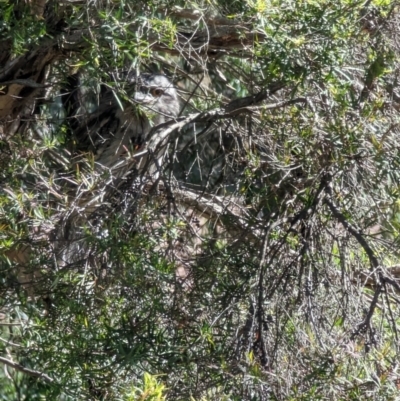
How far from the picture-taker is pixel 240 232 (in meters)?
2.27

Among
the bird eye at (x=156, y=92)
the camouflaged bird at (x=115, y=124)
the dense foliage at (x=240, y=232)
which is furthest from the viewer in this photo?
the camouflaged bird at (x=115, y=124)

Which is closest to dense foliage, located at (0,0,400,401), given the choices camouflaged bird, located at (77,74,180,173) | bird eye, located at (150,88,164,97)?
bird eye, located at (150,88,164,97)

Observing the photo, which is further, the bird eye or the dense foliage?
the bird eye

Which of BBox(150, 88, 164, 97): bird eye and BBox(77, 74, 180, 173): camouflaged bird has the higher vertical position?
BBox(150, 88, 164, 97): bird eye

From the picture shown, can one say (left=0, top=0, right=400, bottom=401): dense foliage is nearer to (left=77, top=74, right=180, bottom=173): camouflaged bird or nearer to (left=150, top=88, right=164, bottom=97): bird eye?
(left=150, top=88, right=164, bottom=97): bird eye

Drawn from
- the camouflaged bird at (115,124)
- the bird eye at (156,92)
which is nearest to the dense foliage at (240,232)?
the bird eye at (156,92)

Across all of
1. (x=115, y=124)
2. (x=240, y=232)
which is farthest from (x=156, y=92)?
(x=240, y=232)

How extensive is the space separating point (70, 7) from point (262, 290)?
102cm

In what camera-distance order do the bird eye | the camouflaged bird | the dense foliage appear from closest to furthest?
1. the dense foliage
2. the bird eye
3. the camouflaged bird

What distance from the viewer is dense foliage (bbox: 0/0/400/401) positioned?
1.90 m

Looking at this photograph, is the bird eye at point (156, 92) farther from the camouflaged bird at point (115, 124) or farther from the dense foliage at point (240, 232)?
the dense foliage at point (240, 232)

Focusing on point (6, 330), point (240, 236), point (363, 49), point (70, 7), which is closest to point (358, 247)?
point (240, 236)

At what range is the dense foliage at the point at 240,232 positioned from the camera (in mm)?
1897

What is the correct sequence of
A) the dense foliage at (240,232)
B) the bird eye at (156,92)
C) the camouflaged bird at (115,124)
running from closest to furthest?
the dense foliage at (240,232)
the bird eye at (156,92)
the camouflaged bird at (115,124)
